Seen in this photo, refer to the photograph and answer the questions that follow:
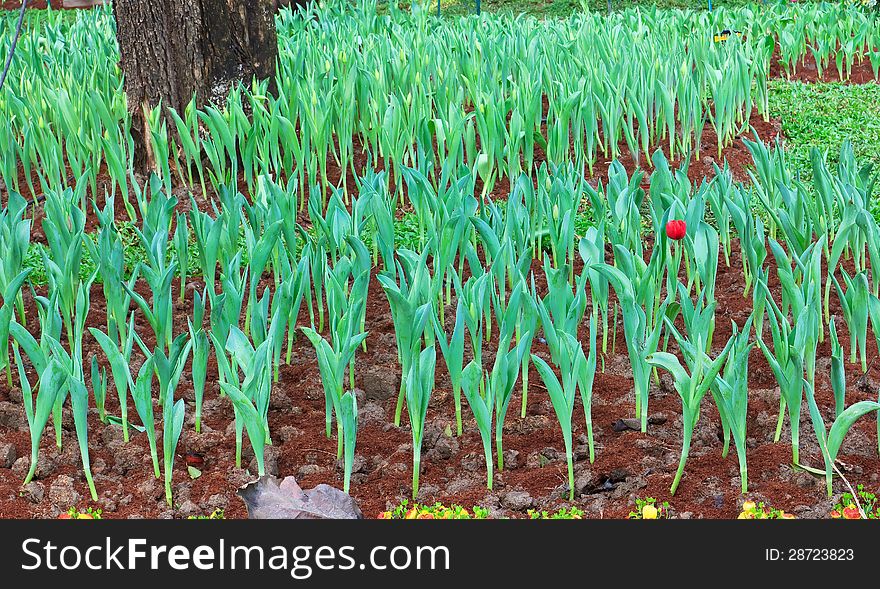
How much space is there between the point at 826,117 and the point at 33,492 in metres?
4.62

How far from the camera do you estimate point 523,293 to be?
225cm

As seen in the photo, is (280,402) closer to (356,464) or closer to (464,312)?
(356,464)

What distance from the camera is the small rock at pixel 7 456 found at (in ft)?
7.47

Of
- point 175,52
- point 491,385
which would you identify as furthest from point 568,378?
point 175,52

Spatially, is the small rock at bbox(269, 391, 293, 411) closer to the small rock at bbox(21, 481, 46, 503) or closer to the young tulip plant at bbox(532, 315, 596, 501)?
the small rock at bbox(21, 481, 46, 503)

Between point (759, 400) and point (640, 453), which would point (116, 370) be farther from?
point (759, 400)

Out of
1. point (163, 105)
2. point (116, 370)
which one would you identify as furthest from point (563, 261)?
point (163, 105)

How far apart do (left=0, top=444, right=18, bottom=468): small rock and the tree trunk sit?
2.28m

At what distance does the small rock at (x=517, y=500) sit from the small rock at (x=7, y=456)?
109 cm

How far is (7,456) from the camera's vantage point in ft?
7.48

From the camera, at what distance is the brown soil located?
2.08m

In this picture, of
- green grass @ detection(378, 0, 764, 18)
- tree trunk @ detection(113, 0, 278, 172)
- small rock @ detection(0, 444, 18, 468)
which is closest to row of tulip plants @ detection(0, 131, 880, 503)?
small rock @ detection(0, 444, 18, 468)

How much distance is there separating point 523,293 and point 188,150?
2.27m

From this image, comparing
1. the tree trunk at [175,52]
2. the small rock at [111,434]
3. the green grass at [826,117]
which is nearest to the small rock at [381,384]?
the small rock at [111,434]
